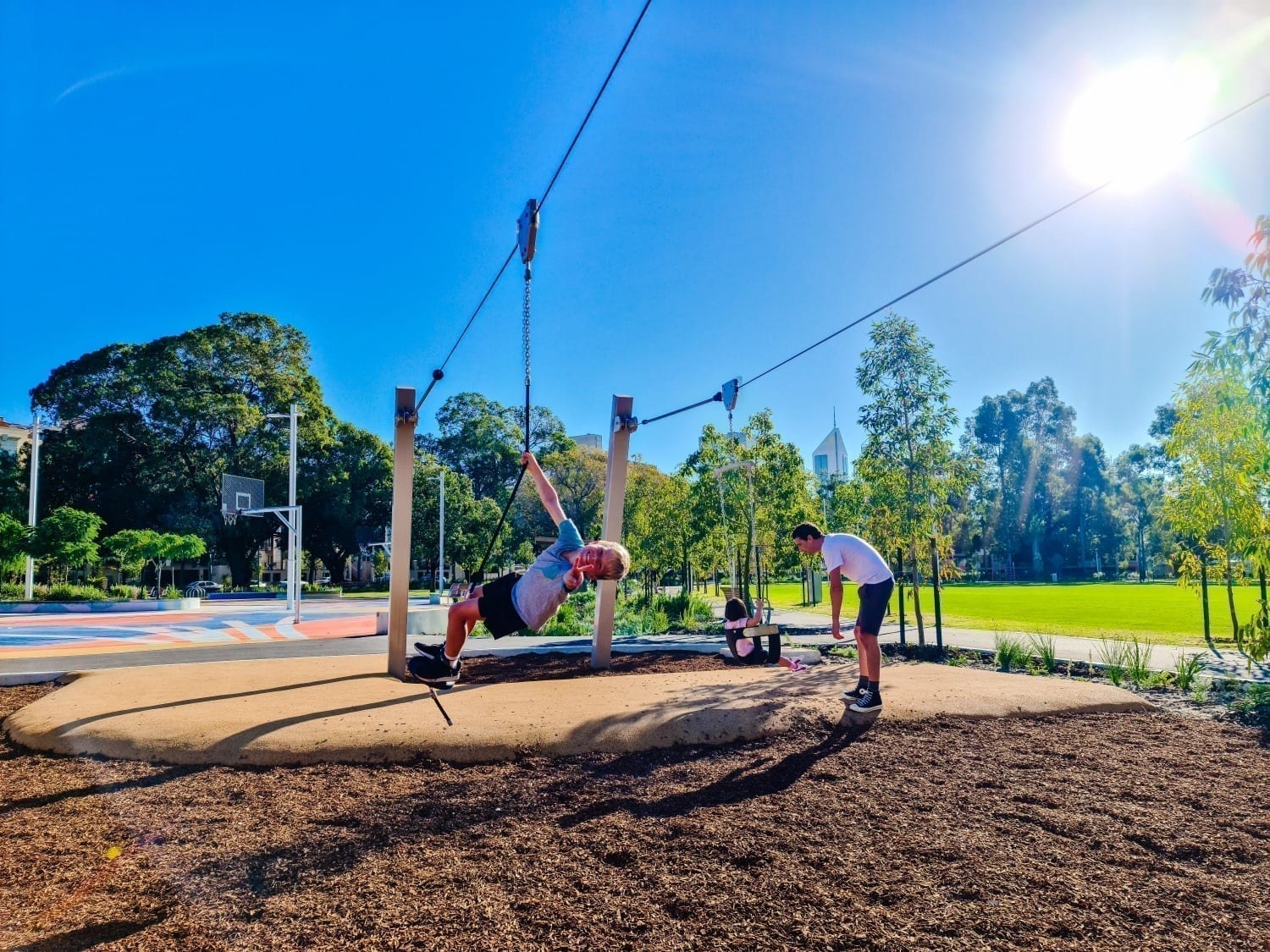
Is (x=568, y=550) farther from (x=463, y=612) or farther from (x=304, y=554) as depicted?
(x=304, y=554)

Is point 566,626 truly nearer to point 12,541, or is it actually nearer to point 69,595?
point 12,541

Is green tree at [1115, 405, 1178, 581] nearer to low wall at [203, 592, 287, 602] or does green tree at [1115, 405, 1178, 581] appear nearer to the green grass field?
the green grass field

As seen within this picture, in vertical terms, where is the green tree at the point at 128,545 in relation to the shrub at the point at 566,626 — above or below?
above

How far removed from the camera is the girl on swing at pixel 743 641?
823cm

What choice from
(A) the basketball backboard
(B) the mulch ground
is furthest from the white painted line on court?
(B) the mulch ground

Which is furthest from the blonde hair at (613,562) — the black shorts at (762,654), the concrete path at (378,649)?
the concrete path at (378,649)

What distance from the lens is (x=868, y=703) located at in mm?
6488

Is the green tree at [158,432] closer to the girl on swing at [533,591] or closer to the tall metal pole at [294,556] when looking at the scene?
the tall metal pole at [294,556]

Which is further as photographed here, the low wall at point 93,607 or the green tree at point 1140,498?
the green tree at point 1140,498

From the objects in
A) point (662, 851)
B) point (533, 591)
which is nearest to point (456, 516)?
point (533, 591)

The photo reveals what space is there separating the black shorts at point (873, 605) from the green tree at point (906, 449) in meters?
6.77

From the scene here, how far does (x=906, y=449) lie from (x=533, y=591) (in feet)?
31.9

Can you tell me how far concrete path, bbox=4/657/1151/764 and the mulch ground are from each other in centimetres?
22

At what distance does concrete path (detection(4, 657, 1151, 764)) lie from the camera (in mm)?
5480
